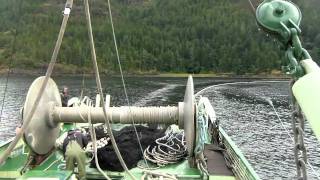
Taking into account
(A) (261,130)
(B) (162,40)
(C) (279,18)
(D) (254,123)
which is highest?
(C) (279,18)

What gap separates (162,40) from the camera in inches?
5428

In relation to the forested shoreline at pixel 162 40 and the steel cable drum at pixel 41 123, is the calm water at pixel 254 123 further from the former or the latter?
the forested shoreline at pixel 162 40

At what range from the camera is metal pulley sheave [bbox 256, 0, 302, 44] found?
2.96 m

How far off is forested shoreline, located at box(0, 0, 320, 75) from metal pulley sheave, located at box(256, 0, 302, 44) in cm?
8182

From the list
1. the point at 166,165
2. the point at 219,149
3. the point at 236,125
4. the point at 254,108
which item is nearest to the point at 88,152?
the point at 166,165

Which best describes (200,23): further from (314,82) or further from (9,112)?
(314,82)

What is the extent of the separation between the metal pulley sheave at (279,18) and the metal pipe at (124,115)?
708 centimetres

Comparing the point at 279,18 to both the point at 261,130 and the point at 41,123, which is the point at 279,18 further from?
the point at 261,130

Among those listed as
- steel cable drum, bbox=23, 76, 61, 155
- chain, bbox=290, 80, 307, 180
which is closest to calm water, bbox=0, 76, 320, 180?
steel cable drum, bbox=23, 76, 61, 155

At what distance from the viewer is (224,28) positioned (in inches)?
5699

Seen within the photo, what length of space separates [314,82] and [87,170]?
771 cm

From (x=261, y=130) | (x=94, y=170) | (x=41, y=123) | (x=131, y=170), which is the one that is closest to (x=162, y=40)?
(x=261, y=130)

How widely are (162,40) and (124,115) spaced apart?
129 meters

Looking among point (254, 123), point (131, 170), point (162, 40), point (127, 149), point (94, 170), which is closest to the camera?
point (94, 170)
